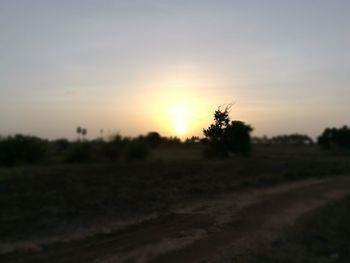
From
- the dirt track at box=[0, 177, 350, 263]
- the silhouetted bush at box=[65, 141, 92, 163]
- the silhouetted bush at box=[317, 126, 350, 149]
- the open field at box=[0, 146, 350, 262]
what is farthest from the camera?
the silhouetted bush at box=[317, 126, 350, 149]

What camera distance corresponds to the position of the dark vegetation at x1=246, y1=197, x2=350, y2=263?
Result: 13.4 meters

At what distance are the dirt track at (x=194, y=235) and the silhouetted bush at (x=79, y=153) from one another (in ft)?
65.3

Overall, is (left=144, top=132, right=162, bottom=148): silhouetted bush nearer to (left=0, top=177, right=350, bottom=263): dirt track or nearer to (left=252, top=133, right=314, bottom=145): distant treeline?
(left=0, top=177, right=350, bottom=263): dirt track

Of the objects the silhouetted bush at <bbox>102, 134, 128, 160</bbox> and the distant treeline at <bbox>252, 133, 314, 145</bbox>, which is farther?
the distant treeline at <bbox>252, 133, 314, 145</bbox>

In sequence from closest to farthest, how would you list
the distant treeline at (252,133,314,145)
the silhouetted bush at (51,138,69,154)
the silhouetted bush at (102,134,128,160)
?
the silhouetted bush at (102,134,128,160) < the silhouetted bush at (51,138,69,154) < the distant treeline at (252,133,314,145)

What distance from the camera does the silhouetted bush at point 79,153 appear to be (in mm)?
40513

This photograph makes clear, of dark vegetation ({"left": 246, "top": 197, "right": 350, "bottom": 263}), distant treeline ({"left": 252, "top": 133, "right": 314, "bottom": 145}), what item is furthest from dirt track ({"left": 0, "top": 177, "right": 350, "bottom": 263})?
distant treeline ({"left": 252, "top": 133, "right": 314, "bottom": 145})

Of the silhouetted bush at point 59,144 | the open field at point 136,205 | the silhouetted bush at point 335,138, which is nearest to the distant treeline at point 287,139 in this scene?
the silhouetted bush at point 335,138

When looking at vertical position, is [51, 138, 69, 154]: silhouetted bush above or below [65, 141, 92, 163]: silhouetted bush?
above

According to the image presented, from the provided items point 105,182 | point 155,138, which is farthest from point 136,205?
point 155,138

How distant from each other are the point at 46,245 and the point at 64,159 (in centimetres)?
2785

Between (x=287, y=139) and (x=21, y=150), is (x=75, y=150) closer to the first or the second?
(x=21, y=150)

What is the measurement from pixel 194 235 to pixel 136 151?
2903 cm

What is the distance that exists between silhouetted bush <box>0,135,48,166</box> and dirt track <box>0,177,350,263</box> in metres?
19.1
